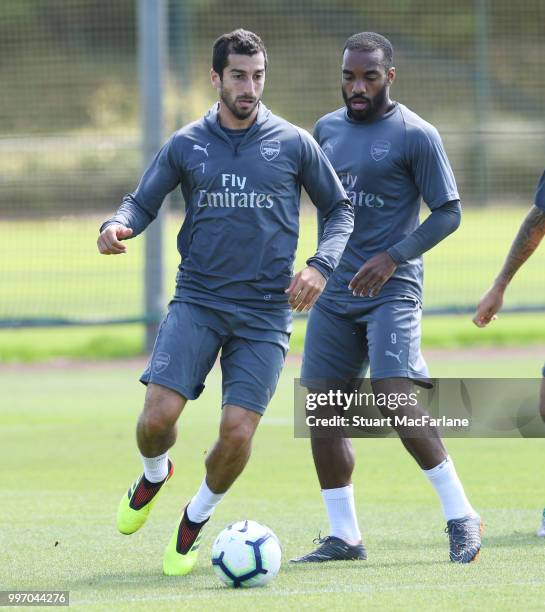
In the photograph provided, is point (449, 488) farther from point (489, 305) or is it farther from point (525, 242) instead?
point (525, 242)

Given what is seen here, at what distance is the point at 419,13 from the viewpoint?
70.0 ft

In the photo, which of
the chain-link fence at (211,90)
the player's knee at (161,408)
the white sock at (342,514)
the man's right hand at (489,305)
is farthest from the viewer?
the chain-link fence at (211,90)

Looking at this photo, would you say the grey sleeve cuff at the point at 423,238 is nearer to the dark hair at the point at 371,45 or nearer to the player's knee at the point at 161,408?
the dark hair at the point at 371,45

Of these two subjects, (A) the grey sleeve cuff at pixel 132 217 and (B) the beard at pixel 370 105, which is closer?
(A) the grey sleeve cuff at pixel 132 217

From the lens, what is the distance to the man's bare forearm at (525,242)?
7.14 meters

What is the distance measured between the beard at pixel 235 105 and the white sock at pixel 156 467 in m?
1.72

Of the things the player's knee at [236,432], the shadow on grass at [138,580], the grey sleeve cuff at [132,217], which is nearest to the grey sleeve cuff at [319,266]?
the player's knee at [236,432]

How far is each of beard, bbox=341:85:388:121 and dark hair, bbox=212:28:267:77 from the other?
68 cm

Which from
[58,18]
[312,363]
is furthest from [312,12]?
[312,363]

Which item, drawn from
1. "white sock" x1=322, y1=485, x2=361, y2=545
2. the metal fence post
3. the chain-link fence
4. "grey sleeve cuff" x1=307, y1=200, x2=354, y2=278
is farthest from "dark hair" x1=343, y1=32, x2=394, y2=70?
the chain-link fence

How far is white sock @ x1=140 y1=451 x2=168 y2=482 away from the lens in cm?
668

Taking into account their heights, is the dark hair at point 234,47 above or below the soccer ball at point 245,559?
above

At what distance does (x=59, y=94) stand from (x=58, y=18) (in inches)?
72.9

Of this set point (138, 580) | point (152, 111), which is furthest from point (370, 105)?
point (152, 111)
